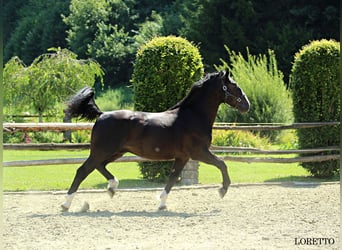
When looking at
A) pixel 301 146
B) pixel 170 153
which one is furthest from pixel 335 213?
pixel 301 146

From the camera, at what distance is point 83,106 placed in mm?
9016

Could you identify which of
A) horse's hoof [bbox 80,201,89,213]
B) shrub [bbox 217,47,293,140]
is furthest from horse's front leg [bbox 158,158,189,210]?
shrub [bbox 217,47,293,140]

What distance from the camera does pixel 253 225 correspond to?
7.48 meters

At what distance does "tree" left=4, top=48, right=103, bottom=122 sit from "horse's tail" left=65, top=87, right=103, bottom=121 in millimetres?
14213

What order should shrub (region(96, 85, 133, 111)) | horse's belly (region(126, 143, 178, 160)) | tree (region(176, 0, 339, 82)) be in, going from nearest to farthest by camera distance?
1. horse's belly (region(126, 143, 178, 160))
2. tree (region(176, 0, 339, 82))
3. shrub (region(96, 85, 133, 111))

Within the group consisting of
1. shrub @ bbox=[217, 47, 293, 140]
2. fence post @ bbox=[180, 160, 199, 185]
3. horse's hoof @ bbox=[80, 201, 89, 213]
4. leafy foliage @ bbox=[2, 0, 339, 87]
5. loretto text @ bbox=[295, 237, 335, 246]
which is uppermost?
loretto text @ bbox=[295, 237, 335, 246]

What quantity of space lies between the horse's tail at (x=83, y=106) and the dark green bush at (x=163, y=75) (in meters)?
2.94

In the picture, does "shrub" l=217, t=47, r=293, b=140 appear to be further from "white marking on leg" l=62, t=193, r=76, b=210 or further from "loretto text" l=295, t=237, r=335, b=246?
"loretto text" l=295, t=237, r=335, b=246

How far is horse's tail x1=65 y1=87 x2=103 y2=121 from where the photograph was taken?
29.4 feet

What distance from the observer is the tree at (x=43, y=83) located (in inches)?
927

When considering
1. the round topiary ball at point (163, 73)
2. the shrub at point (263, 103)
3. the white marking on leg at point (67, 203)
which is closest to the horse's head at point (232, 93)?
the white marking on leg at point (67, 203)

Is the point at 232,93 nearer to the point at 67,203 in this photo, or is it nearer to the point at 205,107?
the point at 205,107

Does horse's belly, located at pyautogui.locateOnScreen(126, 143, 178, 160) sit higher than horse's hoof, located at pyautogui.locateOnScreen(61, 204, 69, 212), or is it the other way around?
horse's belly, located at pyautogui.locateOnScreen(126, 143, 178, 160)

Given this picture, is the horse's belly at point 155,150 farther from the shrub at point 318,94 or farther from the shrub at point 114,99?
the shrub at point 114,99
